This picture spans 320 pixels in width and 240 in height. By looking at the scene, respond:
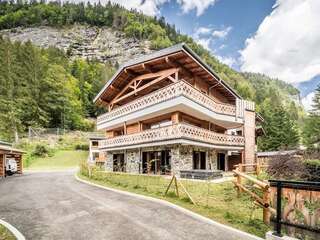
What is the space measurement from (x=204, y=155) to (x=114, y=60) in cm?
11169

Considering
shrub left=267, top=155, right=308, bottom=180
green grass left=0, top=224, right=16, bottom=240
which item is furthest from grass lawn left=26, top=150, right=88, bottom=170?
green grass left=0, top=224, right=16, bottom=240

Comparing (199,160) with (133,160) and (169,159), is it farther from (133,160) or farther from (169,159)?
(133,160)

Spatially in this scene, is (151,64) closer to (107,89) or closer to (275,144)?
(107,89)

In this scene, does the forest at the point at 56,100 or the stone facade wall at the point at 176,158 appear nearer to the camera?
the stone facade wall at the point at 176,158

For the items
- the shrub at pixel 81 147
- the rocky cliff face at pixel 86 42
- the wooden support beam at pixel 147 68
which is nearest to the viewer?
the wooden support beam at pixel 147 68

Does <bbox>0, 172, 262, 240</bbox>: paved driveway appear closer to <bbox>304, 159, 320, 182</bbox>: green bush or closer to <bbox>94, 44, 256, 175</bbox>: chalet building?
<bbox>304, 159, 320, 182</bbox>: green bush

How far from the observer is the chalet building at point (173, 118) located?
19.5 metres

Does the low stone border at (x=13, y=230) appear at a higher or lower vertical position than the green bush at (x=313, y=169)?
lower

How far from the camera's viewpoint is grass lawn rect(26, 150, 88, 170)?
35344 millimetres

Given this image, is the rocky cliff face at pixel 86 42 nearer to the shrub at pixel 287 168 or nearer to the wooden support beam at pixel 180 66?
the wooden support beam at pixel 180 66

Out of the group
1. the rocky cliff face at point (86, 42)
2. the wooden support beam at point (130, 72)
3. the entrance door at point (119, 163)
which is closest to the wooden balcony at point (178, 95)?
the wooden support beam at point (130, 72)

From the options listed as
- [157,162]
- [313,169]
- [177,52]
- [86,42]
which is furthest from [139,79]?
[86,42]

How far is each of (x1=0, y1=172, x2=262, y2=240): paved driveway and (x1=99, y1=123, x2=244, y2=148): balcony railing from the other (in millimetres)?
8355

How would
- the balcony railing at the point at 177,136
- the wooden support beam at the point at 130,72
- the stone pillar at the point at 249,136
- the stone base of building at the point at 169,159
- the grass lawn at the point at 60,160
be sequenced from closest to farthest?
the balcony railing at the point at 177,136 → the stone base of building at the point at 169,159 → the wooden support beam at the point at 130,72 → the stone pillar at the point at 249,136 → the grass lawn at the point at 60,160
